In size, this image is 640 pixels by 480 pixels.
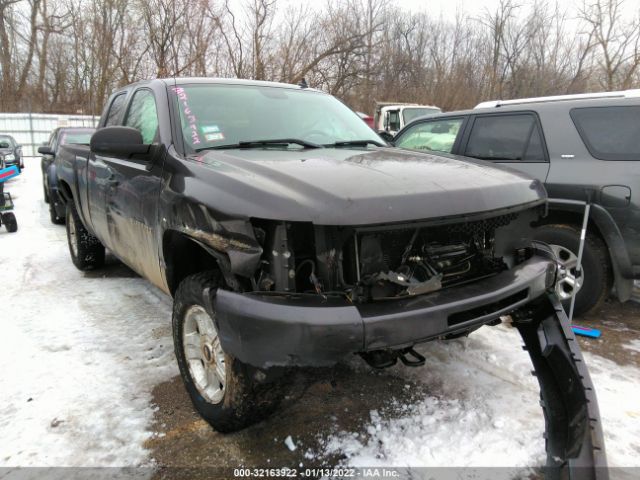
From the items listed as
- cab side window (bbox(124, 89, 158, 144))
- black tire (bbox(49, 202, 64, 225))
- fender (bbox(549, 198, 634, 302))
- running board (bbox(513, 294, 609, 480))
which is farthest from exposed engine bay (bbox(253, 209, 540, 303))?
black tire (bbox(49, 202, 64, 225))

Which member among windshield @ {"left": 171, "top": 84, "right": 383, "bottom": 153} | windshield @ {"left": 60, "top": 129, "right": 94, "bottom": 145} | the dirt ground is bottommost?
the dirt ground

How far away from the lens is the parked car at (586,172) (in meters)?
3.90

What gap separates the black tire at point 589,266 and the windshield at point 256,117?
6.52 feet

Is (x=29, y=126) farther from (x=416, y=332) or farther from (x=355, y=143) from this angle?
(x=416, y=332)

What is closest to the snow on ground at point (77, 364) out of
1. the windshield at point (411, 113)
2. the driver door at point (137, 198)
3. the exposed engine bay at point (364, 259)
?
the driver door at point (137, 198)

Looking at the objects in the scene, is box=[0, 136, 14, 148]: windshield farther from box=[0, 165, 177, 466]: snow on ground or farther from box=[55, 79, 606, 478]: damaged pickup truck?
box=[55, 79, 606, 478]: damaged pickup truck

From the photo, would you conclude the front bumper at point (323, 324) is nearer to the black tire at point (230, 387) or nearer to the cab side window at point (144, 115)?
the black tire at point (230, 387)

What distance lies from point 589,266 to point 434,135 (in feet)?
7.69

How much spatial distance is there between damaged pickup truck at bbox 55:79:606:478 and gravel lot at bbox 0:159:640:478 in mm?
241

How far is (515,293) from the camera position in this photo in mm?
2311

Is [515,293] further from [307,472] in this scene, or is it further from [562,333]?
[307,472]

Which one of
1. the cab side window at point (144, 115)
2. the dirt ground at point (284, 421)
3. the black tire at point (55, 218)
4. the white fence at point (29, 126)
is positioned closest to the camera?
the dirt ground at point (284, 421)

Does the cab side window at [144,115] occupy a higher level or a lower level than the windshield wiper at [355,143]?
higher

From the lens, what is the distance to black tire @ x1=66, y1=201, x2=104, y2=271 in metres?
5.50
